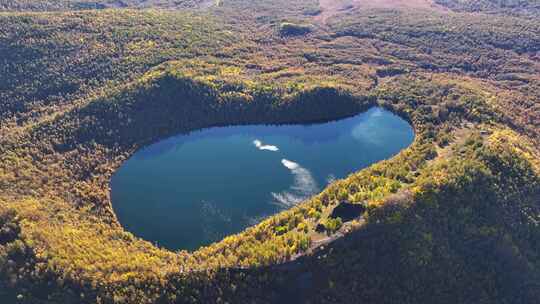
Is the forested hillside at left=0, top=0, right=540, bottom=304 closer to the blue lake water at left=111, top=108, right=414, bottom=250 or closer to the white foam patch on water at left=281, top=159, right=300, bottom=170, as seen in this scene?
the blue lake water at left=111, top=108, right=414, bottom=250

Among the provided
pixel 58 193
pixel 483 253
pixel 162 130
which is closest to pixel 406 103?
pixel 483 253

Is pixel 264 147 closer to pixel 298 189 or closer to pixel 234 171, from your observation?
pixel 234 171

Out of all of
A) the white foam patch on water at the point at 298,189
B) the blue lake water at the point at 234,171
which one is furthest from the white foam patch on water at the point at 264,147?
the white foam patch on water at the point at 298,189

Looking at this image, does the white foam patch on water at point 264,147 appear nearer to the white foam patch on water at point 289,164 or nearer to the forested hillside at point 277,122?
the white foam patch on water at point 289,164

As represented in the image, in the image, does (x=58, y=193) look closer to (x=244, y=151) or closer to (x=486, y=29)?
(x=244, y=151)

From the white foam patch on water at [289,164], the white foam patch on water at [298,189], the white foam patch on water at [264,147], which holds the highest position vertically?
the white foam patch on water at [264,147]

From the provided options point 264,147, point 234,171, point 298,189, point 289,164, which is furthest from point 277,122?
point 298,189

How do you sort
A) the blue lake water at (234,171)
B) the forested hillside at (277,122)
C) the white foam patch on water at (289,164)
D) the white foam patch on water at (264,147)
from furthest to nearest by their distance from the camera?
1. the white foam patch on water at (264,147)
2. the white foam patch on water at (289,164)
3. the blue lake water at (234,171)
4. the forested hillside at (277,122)
